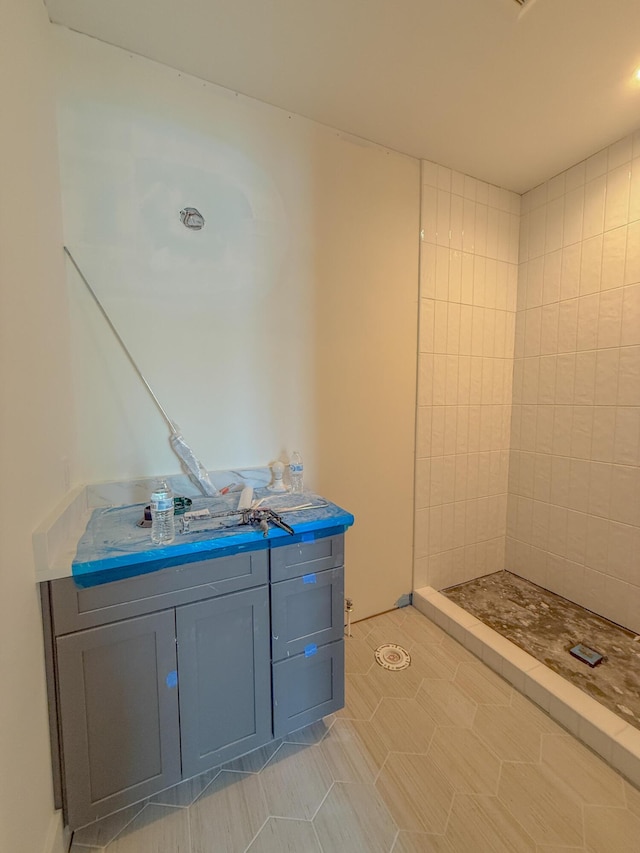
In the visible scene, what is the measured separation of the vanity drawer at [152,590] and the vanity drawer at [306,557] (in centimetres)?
4

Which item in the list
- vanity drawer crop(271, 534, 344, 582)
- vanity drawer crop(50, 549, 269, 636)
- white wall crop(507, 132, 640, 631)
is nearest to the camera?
vanity drawer crop(50, 549, 269, 636)

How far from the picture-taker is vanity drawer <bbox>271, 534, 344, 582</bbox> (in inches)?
44.6

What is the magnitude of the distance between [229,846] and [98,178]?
2128mm

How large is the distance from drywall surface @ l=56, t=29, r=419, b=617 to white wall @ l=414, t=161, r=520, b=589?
0.33 feet

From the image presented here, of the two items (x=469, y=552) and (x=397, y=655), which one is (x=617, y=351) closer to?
(x=469, y=552)

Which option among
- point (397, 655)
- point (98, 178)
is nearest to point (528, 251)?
point (98, 178)

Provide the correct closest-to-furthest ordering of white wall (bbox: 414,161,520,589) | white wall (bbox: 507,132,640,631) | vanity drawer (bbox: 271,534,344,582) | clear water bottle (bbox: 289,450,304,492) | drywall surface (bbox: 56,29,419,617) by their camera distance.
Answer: vanity drawer (bbox: 271,534,344,582) < drywall surface (bbox: 56,29,419,617) < clear water bottle (bbox: 289,450,304,492) < white wall (bbox: 507,132,640,631) < white wall (bbox: 414,161,520,589)

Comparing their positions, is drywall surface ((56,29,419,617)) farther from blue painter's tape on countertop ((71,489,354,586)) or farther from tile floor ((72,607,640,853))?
tile floor ((72,607,640,853))

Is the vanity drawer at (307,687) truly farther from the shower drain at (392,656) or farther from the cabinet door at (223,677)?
the shower drain at (392,656)

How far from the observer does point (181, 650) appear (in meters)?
1.02

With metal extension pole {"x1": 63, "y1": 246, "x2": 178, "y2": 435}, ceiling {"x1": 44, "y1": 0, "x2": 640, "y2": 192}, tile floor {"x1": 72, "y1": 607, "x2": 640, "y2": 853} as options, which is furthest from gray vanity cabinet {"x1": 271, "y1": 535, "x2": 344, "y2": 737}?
ceiling {"x1": 44, "y1": 0, "x2": 640, "y2": 192}

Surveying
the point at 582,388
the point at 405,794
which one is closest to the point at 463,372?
the point at 582,388

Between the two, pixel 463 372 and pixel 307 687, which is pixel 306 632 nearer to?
pixel 307 687

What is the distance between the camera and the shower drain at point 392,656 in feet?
5.24
